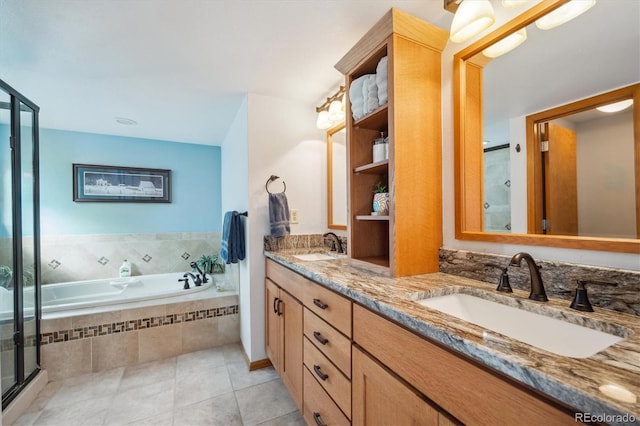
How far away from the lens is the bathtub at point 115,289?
2.66 m

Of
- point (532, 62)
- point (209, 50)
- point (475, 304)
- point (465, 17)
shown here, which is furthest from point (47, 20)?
point (475, 304)

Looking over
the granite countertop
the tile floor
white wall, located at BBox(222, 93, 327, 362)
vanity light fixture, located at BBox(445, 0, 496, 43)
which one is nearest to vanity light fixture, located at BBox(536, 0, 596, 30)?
vanity light fixture, located at BBox(445, 0, 496, 43)

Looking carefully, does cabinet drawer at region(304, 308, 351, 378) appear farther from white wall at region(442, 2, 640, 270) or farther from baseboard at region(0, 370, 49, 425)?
baseboard at region(0, 370, 49, 425)

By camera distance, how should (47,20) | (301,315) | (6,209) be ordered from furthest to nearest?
(6,209)
(301,315)
(47,20)

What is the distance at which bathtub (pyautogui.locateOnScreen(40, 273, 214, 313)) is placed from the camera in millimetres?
2662

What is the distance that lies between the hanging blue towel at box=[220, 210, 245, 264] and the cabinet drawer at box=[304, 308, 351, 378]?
3.24 ft

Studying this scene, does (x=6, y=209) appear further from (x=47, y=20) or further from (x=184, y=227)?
(x=184, y=227)

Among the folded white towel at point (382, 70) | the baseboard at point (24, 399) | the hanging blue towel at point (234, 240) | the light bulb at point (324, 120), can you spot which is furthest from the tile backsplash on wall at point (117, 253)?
the folded white towel at point (382, 70)

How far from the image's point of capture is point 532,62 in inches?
40.4

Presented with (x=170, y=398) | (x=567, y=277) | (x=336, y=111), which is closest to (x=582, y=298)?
(x=567, y=277)

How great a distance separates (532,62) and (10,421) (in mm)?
3226

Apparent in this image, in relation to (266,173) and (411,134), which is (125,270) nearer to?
(266,173)

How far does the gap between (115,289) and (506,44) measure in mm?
3896

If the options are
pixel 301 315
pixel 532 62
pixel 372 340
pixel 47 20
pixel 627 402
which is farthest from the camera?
pixel 301 315
